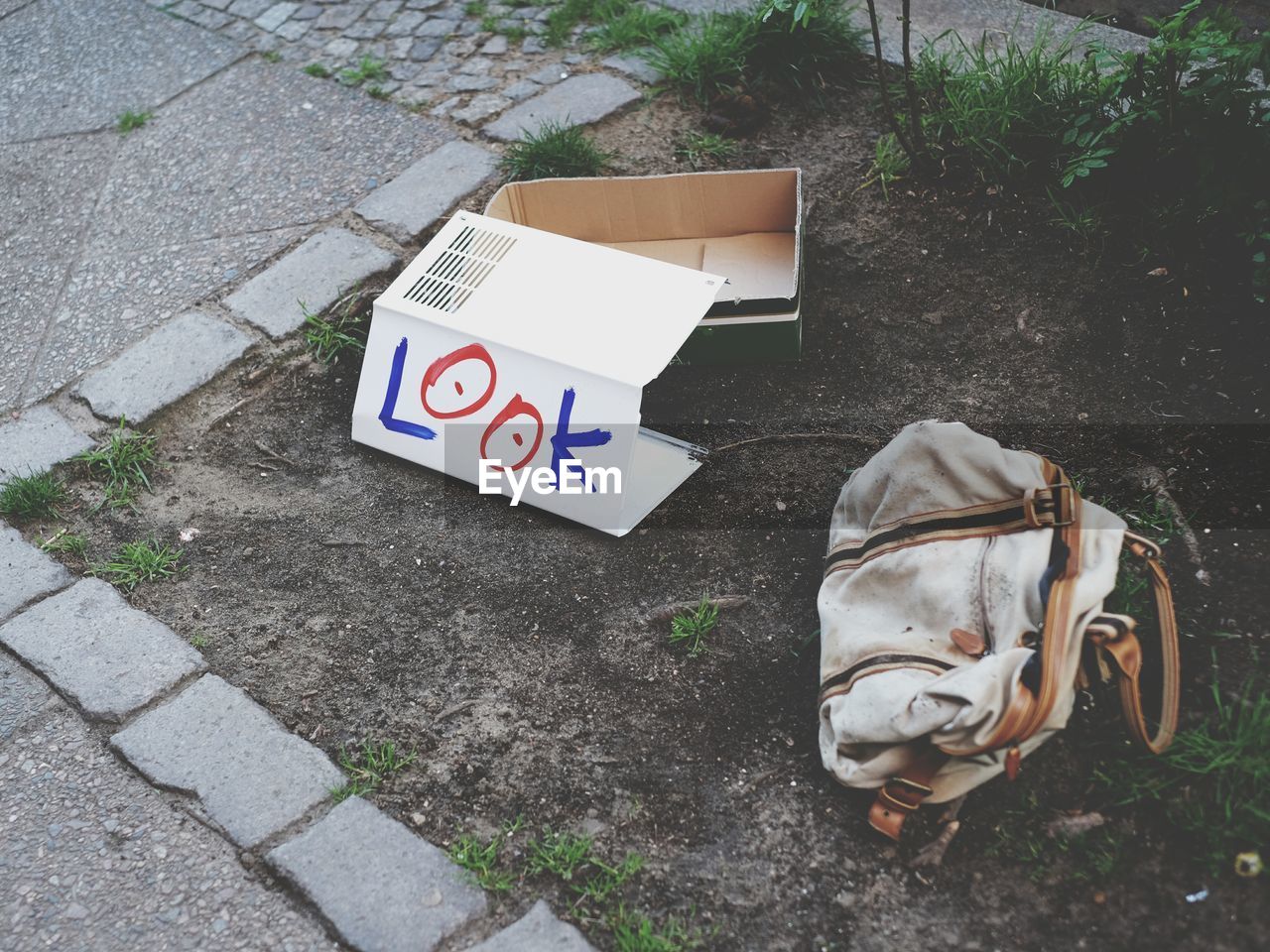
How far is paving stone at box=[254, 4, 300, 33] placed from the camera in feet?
14.4

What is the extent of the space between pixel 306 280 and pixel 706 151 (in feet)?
4.35

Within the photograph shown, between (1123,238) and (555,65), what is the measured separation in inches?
82.5

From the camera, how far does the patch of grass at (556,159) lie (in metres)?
3.46

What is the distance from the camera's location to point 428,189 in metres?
3.53

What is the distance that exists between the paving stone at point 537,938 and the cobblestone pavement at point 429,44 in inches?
108

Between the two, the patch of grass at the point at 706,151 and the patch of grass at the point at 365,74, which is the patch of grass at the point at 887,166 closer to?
the patch of grass at the point at 706,151

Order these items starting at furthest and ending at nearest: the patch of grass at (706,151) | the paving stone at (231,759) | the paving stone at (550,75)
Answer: the paving stone at (550,75) < the patch of grass at (706,151) < the paving stone at (231,759)

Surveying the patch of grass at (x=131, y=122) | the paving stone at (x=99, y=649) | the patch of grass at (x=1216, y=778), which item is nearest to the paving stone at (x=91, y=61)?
the patch of grass at (x=131, y=122)

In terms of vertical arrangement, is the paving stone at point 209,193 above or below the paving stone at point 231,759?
above

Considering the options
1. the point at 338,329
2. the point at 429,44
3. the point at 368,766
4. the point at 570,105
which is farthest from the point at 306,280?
the point at 368,766

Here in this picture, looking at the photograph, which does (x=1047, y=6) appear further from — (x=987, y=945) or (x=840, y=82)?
(x=987, y=945)

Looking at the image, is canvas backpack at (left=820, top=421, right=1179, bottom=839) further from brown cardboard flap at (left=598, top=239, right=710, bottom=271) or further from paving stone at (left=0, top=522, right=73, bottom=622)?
paving stone at (left=0, top=522, right=73, bottom=622)

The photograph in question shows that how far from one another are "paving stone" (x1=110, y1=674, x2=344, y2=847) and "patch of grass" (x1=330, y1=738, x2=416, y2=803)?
1.0 inches

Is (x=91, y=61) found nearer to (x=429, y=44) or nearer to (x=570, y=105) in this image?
(x=429, y=44)
